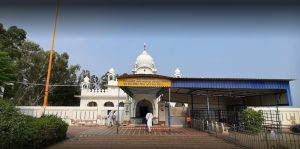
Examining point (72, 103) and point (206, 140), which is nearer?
point (206, 140)

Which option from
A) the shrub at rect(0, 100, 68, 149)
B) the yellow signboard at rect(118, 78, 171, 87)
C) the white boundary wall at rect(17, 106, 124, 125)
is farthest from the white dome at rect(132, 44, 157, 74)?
the shrub at rect(0, 100, 68, 149)

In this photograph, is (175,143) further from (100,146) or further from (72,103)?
(72,103)

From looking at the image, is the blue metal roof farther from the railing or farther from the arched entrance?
the arched entrance

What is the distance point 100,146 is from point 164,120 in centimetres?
1111

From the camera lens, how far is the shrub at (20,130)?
255 inches

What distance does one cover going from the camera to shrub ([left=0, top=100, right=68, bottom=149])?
21.2 ft

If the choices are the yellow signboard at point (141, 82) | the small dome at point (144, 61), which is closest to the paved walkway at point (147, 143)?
the yellow signboard at point (141, 82)

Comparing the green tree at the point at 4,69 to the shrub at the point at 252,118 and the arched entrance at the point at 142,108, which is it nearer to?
the arched entrance at the point at 142,108

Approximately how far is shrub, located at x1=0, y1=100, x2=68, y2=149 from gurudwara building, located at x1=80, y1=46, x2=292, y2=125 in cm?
585

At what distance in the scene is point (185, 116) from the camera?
762 inches

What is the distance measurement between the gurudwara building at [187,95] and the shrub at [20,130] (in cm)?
585

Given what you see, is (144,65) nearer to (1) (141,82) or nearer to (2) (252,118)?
(1) (141,82)

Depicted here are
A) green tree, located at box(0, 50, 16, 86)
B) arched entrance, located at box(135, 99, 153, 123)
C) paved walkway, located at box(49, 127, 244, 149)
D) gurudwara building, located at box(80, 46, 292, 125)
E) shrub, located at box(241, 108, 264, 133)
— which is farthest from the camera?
arched entrance, located at box(135, 99, 153, 123)

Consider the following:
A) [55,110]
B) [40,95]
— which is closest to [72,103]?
[40,95]
